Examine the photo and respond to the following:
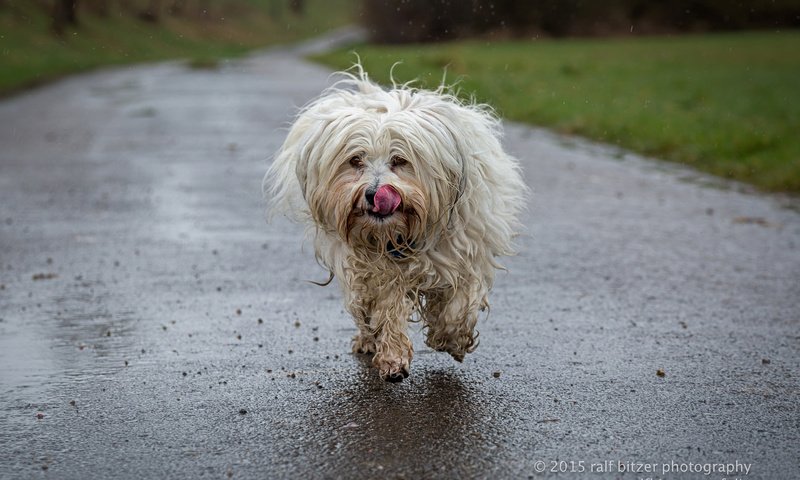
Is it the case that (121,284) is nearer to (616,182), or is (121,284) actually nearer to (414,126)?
(414,126)

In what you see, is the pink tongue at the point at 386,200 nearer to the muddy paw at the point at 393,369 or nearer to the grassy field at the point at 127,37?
the muddy paw at the point at 393,369

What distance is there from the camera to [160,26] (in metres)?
72.6

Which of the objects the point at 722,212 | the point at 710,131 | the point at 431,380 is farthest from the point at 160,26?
the point at 431,380

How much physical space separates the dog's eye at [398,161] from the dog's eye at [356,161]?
15cm

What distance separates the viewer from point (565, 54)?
48.1m

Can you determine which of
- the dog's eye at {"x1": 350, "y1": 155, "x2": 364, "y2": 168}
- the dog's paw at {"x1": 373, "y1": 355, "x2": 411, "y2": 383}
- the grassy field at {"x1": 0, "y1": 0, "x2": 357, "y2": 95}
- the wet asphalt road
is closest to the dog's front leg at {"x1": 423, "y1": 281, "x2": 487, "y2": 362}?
the wet asphalt road

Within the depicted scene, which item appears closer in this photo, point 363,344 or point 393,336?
point 393,336

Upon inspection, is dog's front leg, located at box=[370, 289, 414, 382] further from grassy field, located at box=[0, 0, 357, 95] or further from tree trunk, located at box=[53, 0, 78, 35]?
tree trunk, located at box=[53, 0, 78, 35]

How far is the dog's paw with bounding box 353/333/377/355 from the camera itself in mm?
Result: 5941

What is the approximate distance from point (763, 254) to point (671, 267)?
0.98 meters

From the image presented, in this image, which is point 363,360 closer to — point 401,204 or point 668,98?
point 401,204

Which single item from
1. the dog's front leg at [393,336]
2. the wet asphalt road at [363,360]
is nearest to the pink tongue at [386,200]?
the dog's front leg at [393,336]

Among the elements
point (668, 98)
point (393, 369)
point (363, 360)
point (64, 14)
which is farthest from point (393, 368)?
point (64, 14)

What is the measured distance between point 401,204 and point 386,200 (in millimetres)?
97
